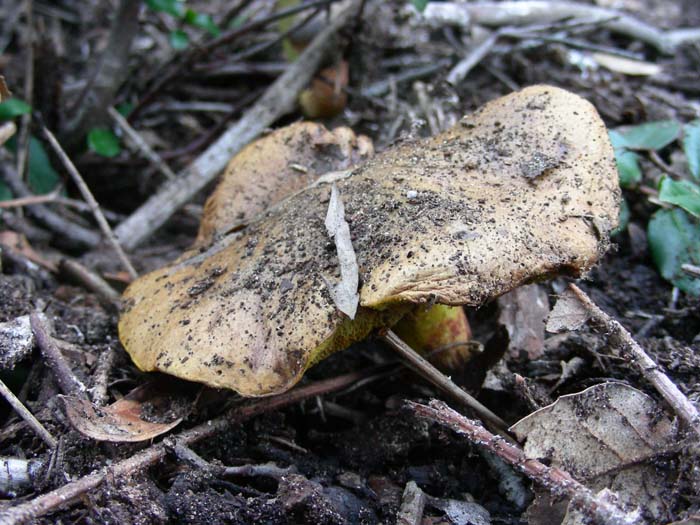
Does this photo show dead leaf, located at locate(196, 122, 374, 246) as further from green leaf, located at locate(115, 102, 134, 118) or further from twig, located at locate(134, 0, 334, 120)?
green leaf, located at locate(115, 102, 134, 118)

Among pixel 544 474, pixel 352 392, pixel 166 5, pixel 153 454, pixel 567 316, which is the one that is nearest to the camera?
pixel 544 474

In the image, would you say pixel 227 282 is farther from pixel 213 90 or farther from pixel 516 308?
pixel 213 90

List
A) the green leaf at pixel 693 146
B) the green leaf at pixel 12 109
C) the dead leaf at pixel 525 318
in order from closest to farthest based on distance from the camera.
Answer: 1. the dead leaf at pixel 525 318
2. the green leaf at pixel 693 146
3. the green leaf at pixel 12 109

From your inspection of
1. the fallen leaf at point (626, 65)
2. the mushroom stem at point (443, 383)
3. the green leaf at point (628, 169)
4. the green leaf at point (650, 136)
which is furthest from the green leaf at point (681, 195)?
the fallen leaf at point (626, 65)

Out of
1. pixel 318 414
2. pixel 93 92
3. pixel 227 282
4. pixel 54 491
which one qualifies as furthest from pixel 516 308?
pixel 93 92

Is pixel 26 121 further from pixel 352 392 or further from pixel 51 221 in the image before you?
pixel 352 392

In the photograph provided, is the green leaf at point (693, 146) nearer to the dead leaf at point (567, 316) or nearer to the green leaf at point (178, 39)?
the dead leaf at point (567, 316)

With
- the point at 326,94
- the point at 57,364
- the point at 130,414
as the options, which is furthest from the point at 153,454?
the point at 326,94
